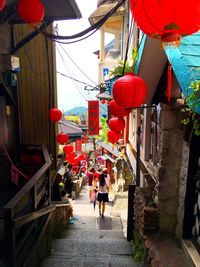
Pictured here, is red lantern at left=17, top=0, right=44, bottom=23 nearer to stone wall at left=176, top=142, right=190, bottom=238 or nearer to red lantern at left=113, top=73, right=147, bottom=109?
red lantern at left=113, top=73, right=147, bottom=109

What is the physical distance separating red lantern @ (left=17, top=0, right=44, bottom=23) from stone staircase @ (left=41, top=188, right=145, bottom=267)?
5.70 metres

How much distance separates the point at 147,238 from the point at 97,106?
10.9 metres

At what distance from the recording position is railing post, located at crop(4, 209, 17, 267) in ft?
12.0

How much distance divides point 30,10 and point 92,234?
24.7 ft

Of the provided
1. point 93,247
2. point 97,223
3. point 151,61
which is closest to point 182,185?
point 151,61

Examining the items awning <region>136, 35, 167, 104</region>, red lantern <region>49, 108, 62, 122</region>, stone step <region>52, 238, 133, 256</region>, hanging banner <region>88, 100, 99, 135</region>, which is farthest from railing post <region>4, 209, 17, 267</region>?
hanging banner <region>88, 100, 99, 135</region>

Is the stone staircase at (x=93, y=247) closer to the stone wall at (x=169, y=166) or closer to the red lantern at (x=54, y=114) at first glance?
the stone wall at (x=169, y=166)

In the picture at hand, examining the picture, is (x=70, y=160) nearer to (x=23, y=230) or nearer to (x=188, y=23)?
(x=23, y=230)

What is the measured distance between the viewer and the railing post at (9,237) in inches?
144

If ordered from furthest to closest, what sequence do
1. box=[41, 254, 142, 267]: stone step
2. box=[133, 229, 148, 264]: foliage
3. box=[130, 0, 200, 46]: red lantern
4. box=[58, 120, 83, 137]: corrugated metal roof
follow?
1. box=[58, 120, 83, 137]: corrugated metal roof
2. box=[41, 254, 142, 267]: stone step
3. box=[133, 229, 148, 264]: foliage
4. box=[130, 0, 200, 46]: red lantern

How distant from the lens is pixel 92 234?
864cm

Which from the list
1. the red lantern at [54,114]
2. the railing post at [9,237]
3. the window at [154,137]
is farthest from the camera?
the red lantern at [54,114]

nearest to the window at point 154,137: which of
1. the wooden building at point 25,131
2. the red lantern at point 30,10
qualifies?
the wooden building at point 25,131

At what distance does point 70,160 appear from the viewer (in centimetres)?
1762
